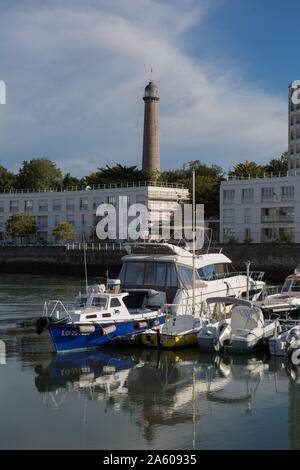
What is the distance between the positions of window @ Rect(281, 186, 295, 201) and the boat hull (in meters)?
56.2

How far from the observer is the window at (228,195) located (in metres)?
87.9

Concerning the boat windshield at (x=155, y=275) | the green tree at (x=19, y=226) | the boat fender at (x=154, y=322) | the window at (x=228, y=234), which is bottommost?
the boat fender at (x=154, y=322)

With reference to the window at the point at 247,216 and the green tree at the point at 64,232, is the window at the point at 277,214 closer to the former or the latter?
the window at the point at 247,216

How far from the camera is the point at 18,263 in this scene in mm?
87312

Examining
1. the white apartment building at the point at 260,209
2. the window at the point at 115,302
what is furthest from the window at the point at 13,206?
the window at the point at 115,302

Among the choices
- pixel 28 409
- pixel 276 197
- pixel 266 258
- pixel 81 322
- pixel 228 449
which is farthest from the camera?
pixel 276 197

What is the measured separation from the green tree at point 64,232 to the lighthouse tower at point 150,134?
1211 inches

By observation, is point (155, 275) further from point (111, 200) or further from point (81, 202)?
point (81, 202)

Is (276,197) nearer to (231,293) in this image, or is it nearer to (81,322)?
(231,293)

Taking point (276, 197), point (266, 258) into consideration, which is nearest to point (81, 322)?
point (266, 258)

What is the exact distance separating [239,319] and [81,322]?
22.9 ft

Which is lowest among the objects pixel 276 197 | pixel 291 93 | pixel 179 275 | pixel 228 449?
pixel 228 449

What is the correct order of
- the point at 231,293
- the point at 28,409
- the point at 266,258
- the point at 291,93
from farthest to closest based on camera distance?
the point at 291,93, the point at 266,258, the point at 231,293, the point at 28,409

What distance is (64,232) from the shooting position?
95.2m
